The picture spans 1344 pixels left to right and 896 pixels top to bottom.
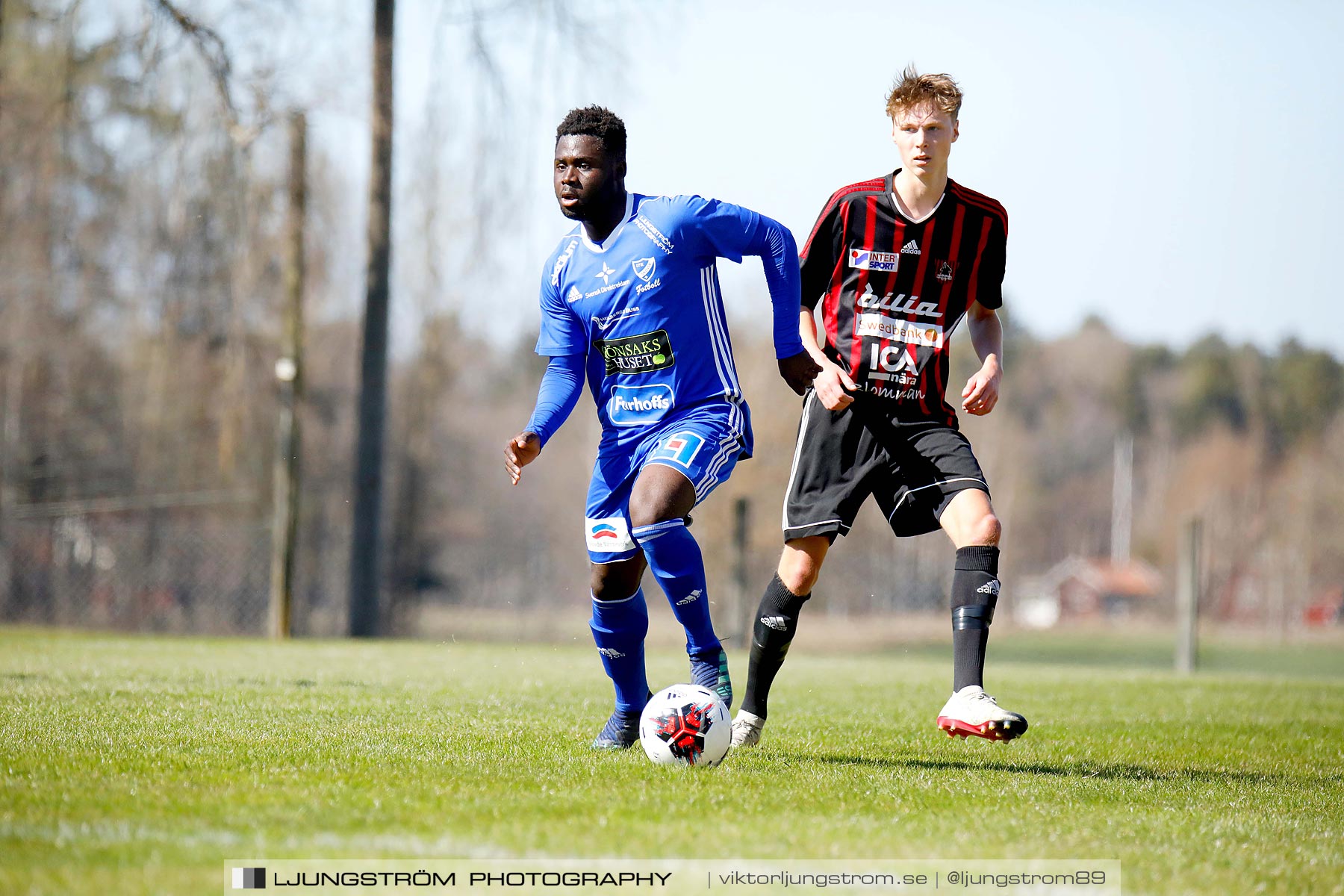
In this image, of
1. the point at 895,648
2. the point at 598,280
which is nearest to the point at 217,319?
the point at 895,648

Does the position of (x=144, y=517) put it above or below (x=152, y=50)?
below

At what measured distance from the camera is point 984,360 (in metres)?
4.93

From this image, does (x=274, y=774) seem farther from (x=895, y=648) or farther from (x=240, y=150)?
(x=895, y=648)

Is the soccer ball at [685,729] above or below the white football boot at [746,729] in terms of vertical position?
above

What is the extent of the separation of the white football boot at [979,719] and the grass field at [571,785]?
0.53 feet

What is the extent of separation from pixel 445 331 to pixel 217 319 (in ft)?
25.1

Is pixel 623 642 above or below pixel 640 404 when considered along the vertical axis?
below

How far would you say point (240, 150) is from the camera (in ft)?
44.6

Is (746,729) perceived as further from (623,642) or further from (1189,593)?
(1189,593)

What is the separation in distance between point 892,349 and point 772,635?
1.17m

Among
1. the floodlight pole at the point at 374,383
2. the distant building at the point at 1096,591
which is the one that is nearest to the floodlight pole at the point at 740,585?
the floodlight pole at the point at 374,383

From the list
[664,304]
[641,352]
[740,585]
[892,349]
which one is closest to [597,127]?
[664,304]

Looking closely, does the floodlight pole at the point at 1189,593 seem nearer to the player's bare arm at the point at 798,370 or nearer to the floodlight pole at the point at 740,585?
the floodlight pole at the point at 740,585

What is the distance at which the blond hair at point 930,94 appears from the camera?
474 cm
